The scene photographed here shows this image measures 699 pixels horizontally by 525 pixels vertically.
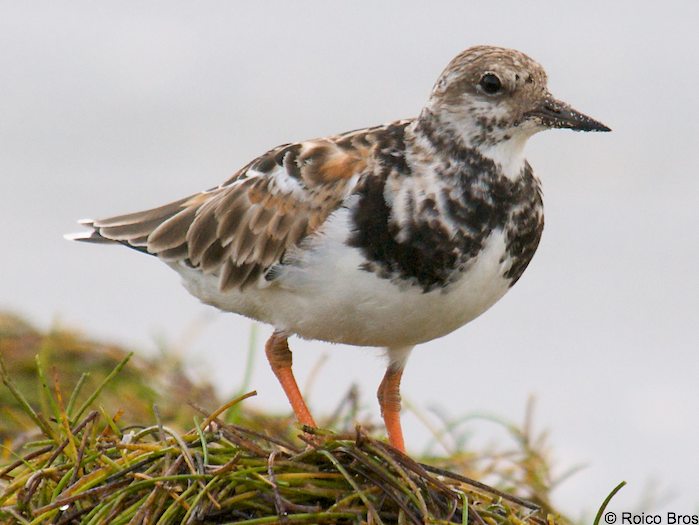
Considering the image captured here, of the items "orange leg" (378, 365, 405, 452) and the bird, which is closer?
the bird

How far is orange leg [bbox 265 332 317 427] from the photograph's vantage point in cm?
431

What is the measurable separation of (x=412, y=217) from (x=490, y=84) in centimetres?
48

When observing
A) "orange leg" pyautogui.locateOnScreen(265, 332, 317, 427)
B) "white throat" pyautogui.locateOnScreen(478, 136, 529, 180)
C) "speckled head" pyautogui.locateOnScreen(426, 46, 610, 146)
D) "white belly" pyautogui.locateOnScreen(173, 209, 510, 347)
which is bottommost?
"orange leg" pyautogui.locateOnScreen(265, 332, 317, 427)

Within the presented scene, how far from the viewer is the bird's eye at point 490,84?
3.93 meters

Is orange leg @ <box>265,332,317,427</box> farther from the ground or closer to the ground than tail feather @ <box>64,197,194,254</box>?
closer to the ground

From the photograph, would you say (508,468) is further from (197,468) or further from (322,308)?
(197,468)

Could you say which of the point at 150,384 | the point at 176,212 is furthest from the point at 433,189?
the point at 150,384

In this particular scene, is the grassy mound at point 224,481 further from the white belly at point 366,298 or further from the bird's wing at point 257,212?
the bird's wing at point 257,212

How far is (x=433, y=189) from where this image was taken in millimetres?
3873

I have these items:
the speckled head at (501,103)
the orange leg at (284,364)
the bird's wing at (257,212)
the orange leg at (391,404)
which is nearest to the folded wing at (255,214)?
the bird's wing at (257,212)

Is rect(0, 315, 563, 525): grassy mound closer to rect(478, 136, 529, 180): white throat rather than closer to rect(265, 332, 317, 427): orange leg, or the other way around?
rect(265, 332, 317, 427): orange leg

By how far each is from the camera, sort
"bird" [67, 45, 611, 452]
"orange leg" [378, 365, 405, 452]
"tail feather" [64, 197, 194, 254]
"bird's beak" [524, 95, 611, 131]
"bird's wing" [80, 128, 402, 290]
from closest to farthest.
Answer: "bird" [67, 45, 611, 452]
"bird's beak" [524, 95, 611, 131]
"bird's wing" [80, 128, 402, 290]
"orange leg" [378, 365, 405, 452]
"tail feather" [64, 197, 194, 254]

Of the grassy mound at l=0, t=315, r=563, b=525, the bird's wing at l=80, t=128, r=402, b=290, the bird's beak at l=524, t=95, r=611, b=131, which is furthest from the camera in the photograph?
the bird's wing at l=80, t=128, r=402, b=290

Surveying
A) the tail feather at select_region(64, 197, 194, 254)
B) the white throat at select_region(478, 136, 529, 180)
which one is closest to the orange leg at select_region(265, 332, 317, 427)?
the tail feather at select_region(64, 197, 194, 254)
